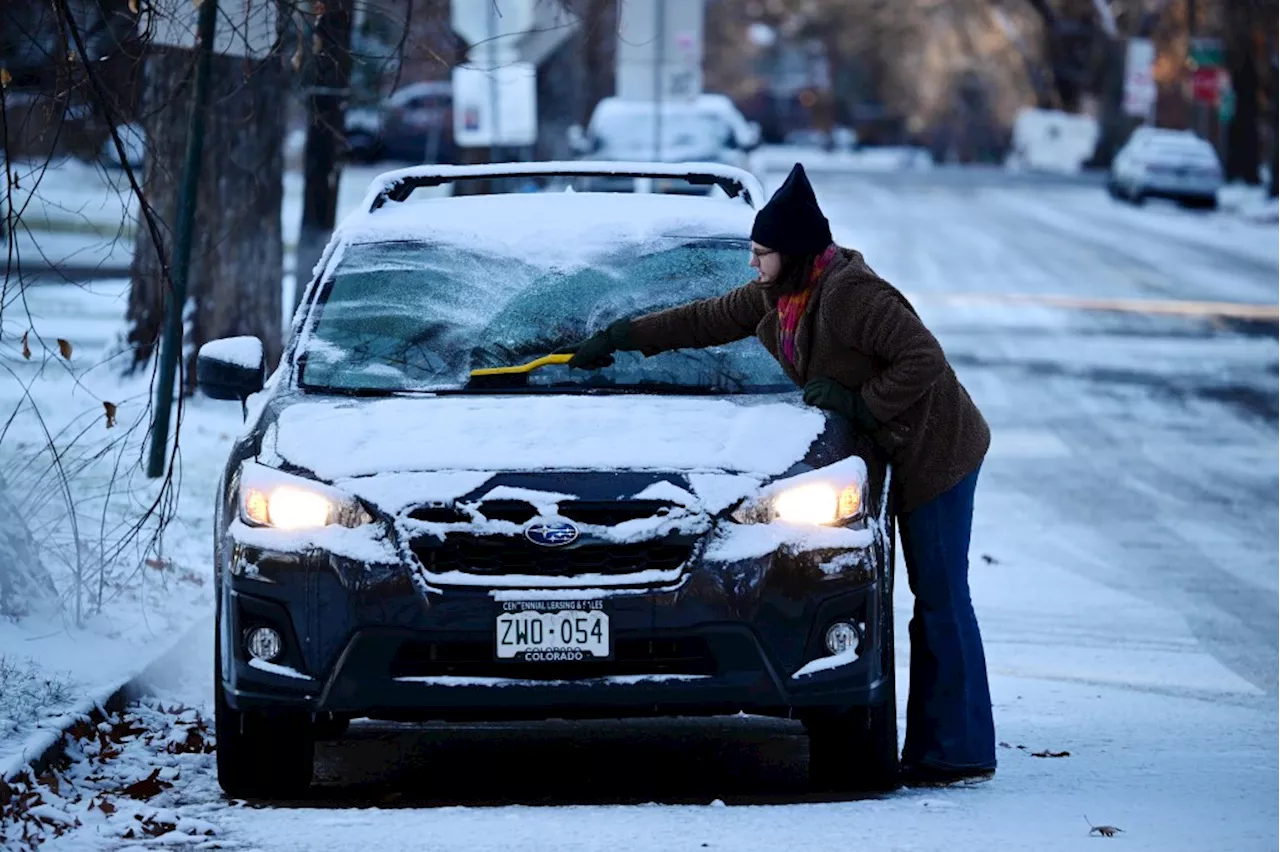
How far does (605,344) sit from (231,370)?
1.07 m

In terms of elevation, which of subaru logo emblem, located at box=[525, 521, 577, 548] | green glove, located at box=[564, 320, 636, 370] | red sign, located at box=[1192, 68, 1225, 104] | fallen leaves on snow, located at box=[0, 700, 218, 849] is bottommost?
red sign, located at box=[1192, 68, 1225, 104]

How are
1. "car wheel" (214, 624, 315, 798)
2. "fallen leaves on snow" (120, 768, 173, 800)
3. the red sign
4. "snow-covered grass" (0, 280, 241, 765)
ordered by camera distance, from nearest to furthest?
1. "car wheel" (214, 624, 315, 798)
2. "fallen leaves on snow" (120, 768, 173, 800)
3. "snow-covered grass" (0, 280, 241, 765)
4. the red sign

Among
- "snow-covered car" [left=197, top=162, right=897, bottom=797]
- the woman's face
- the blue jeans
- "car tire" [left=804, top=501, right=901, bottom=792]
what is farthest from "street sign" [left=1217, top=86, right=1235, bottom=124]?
"snow-covered car" [left=197, top=162, right=897, bottom=797]

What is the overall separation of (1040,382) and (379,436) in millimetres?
13017

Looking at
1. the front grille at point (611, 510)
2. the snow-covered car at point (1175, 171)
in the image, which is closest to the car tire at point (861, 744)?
the front grille at point (611, 510)

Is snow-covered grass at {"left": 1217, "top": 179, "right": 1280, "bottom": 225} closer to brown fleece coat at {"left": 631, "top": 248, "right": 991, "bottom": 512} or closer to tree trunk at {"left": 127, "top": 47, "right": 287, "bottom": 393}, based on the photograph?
tree trunk at {"left": 127, "top": 47, "right": 287, "bottom": 393}

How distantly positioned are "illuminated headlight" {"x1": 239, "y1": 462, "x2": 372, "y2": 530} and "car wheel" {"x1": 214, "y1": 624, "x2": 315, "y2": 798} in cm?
42

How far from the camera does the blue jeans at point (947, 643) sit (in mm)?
6836

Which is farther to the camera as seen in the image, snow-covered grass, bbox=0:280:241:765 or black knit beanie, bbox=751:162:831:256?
snow-covered grass, bbox=0:280:241:765

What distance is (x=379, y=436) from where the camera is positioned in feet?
20.6

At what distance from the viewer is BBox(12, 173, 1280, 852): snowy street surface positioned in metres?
5.89

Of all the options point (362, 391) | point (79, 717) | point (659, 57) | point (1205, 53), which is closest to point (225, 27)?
point (362, 391)

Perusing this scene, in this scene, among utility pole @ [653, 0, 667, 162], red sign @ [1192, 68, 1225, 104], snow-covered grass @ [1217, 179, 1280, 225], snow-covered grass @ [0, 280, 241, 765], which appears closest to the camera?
snow-covered grass @ [0, 280, 241, 765]

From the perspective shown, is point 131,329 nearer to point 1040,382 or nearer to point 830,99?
point 1040,382
